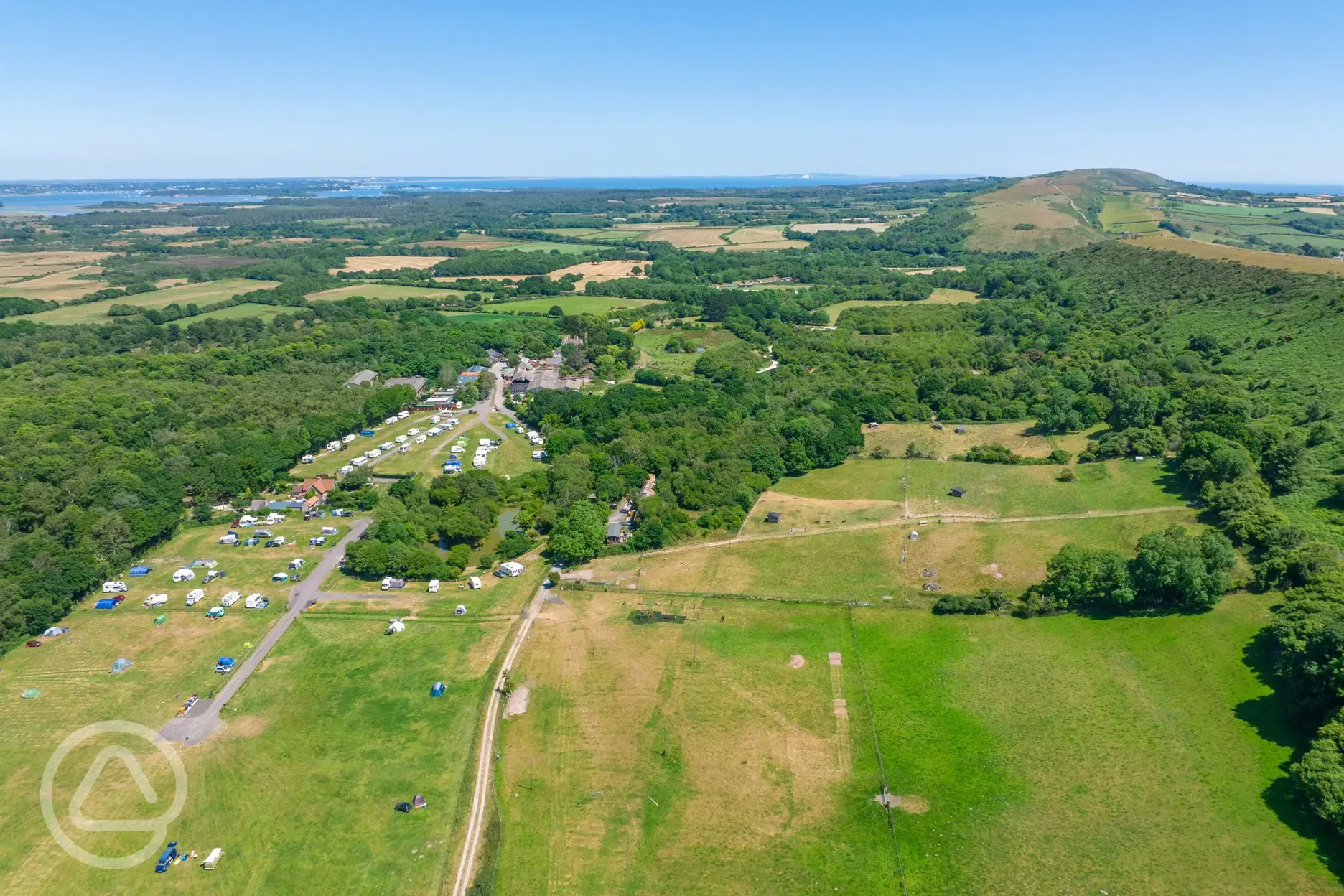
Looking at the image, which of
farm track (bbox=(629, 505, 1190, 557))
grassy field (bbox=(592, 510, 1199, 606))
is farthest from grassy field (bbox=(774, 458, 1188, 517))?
grassy field (bbox=(592, 510, 1199, 606))

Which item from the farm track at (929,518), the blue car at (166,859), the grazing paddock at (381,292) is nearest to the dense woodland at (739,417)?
the farm track at (929,518)

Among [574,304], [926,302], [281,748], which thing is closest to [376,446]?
[281,748]

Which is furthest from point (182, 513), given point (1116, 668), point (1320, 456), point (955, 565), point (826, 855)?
point (1320, 456)

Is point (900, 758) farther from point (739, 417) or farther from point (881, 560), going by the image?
point (739, 417)

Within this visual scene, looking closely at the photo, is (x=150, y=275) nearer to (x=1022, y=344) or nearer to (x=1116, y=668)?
(x=1022, y=344)

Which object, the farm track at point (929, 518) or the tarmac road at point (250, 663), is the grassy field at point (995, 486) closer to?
the farm track at point (929, 518)

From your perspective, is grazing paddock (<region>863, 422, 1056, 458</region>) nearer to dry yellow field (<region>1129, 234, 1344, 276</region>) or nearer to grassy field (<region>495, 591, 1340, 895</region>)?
grassy field (<region>495, 591, 1340, 895</region>)

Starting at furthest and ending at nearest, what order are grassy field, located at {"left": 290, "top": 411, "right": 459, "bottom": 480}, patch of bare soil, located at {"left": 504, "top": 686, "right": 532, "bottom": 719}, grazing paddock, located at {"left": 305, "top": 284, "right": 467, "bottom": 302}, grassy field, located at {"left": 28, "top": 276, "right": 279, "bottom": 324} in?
grazing paddock, located at {"left": 305, "top": 284, "right": 467, "bottom": 302} < grassy field, located at {"left": 28, "top": 276, "right": 279, "bottom": 324} < grassy field, located at {"left": 290, "top": 411, "right": 459, "bottom": 480} < patch of bare soil, located at {"left": 504, "top": 686, "right": 532, "bottom": 719}
